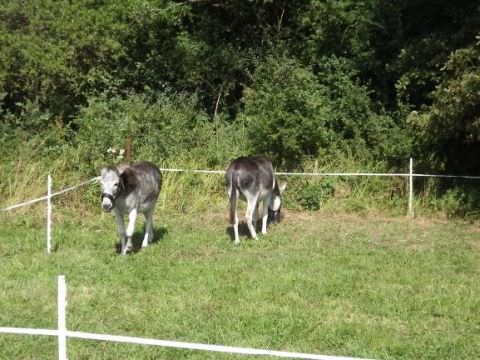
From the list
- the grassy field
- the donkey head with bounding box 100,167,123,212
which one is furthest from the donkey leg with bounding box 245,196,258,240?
the donkey head with bounding box 100,167,123,212

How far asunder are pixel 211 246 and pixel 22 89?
381 inches

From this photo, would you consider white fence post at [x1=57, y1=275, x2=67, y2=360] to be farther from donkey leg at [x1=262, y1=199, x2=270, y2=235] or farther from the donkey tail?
donkey leg at [x1=262, y1=199, x2=270, y2=235]

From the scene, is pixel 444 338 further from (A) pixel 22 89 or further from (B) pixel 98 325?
(A) pixel 22 89

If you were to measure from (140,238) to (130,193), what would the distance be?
1492mm

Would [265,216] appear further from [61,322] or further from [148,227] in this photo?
[61,322]

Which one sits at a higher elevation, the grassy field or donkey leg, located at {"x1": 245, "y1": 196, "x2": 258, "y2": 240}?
donkey leg, located at {"x1": 245, "y1": 196, "x2": 258, "y2": 240}

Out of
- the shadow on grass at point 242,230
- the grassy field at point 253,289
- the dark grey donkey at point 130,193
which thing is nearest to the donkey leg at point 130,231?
the dark grey donkey at point 130,193

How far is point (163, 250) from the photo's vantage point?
947 centimetres

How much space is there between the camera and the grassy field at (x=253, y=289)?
227 inches

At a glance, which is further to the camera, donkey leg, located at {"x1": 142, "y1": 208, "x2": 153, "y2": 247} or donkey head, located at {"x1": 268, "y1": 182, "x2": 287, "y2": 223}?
donkey head, located at {"x1": 268, "y1": 182, "x2": 287, "y2": 223}

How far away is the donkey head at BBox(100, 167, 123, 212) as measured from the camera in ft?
27.1

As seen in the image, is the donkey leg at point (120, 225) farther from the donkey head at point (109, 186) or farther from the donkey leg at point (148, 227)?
the donkey head at point (109, 186)

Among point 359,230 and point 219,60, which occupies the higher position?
point 219,60

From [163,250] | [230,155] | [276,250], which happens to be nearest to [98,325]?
→ [163,250]
